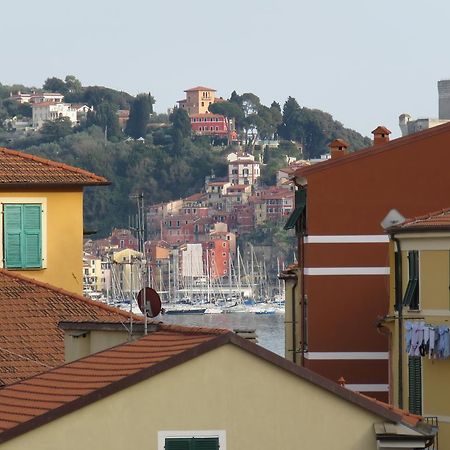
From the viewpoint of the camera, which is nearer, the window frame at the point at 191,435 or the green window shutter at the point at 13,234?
the window frame at the point at 191,435

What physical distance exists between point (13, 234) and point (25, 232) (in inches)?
4.8

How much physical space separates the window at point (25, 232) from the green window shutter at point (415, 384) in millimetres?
3838

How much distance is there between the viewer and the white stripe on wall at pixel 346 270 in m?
29.9

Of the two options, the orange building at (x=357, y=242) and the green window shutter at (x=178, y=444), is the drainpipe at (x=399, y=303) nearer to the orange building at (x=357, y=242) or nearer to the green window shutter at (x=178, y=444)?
the orange building at (x=357, y=242)

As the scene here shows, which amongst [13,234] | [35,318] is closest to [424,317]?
[13,234]

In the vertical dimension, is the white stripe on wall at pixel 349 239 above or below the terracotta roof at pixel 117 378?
above

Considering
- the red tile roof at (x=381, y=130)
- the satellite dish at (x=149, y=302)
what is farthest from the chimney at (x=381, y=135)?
the satellite dish at (x=149, y=302)

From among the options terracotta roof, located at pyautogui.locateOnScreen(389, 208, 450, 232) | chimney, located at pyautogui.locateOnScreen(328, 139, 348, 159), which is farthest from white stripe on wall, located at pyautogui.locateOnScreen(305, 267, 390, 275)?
terracotta roof, located at pyautogui.locateOnScreen(389, 208, 450, 232)

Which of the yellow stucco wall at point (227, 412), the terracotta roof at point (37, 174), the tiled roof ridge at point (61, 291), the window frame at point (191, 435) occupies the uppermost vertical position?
the terracotta roof at point (37, 174)

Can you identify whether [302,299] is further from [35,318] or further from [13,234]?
[35,318]

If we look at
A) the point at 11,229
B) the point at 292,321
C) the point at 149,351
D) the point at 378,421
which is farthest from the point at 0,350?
the point at 292,321

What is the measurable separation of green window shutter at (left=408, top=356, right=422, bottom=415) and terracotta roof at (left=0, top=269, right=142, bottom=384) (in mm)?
3577

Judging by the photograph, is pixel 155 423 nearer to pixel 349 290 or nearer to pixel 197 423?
pixel 197 423

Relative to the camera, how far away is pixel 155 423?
458 inches
